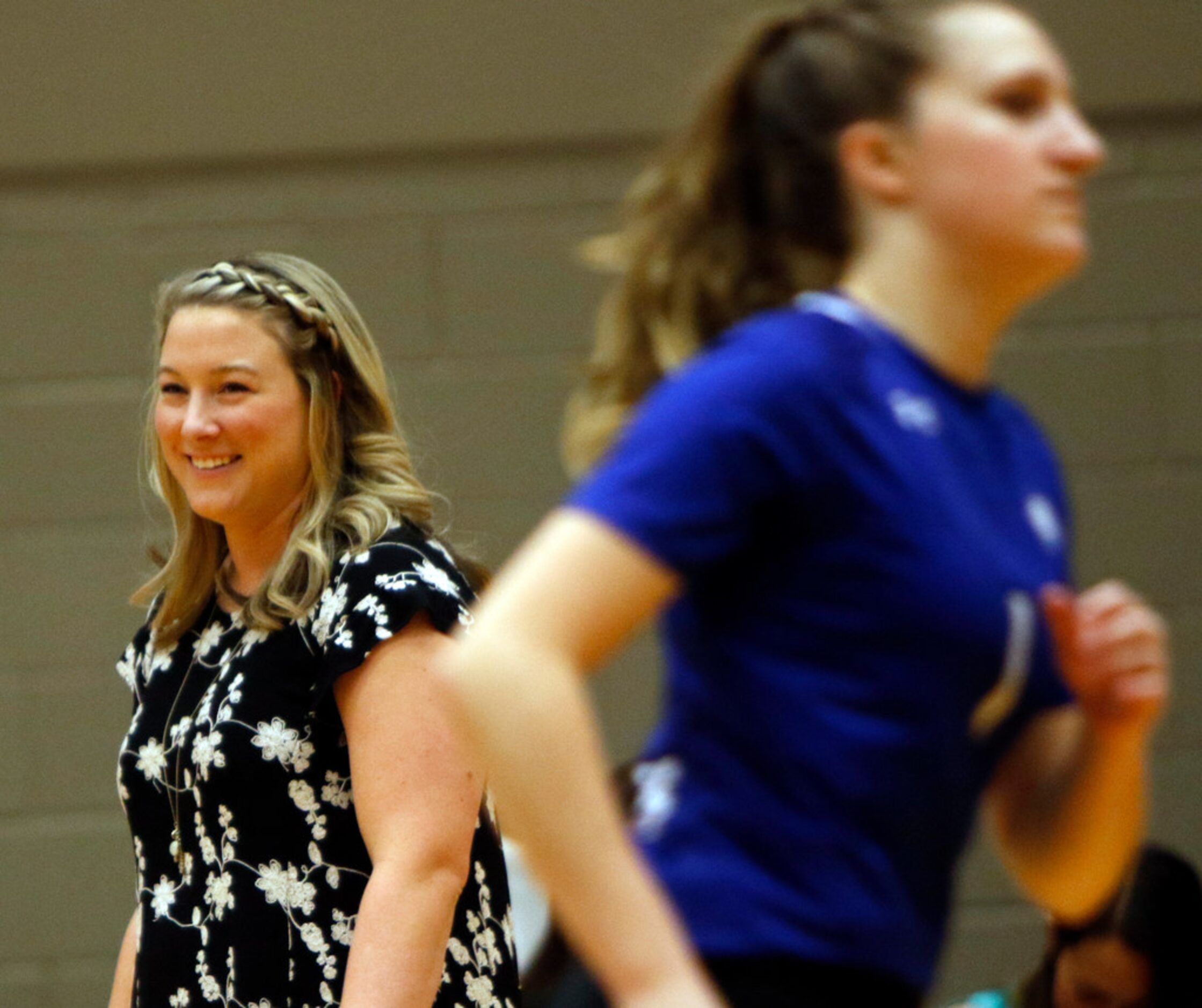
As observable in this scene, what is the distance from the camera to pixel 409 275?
374 cm

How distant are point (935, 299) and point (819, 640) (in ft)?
0.80

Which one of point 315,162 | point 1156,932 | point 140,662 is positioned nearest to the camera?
point 140,662

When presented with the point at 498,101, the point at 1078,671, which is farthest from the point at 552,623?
the point at 498,101

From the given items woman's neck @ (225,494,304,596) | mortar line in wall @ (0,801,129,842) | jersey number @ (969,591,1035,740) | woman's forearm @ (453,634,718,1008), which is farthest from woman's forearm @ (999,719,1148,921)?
mortar line in wall @ (0,801,129,842)

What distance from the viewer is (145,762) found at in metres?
2.21

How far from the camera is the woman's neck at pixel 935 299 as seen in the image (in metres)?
1.23

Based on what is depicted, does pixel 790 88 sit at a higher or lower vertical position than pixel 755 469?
higher

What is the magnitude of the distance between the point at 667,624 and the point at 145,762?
1.17 m

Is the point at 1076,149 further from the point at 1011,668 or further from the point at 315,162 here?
the point at 315,162

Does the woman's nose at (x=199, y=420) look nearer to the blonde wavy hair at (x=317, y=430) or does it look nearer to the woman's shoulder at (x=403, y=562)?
the blonde wavy hair at (x=317, y=430)

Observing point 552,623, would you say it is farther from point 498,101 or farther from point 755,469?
point 498,101

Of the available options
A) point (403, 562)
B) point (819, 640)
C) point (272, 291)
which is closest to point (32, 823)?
point (272, 291)

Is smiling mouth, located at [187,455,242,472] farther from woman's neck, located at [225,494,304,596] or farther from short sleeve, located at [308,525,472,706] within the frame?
short sleeve, located at [308,525,472,706]

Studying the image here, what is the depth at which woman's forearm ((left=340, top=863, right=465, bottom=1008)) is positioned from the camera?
6.56 feet
